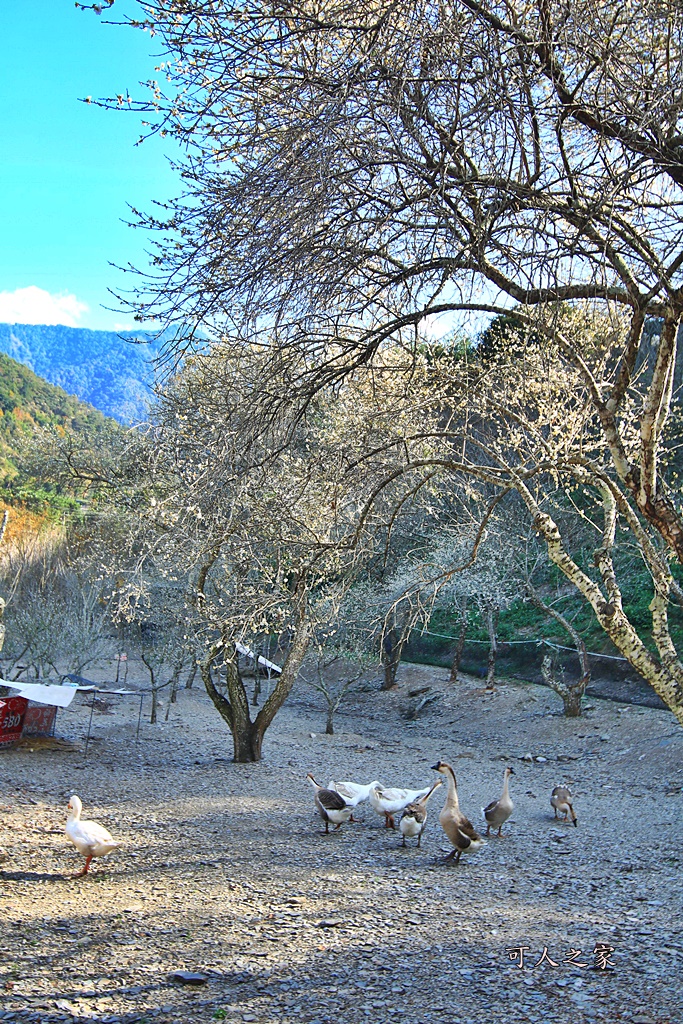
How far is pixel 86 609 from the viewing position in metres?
20.3

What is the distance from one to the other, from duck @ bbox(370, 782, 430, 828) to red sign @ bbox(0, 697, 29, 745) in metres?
8.28

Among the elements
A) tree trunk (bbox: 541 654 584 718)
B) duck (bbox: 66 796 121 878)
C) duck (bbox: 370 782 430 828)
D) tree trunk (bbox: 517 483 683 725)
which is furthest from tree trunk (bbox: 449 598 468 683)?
tree trunk (bbox: 517 483 683 725)

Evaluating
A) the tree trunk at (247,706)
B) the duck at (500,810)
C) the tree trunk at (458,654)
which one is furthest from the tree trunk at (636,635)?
the tree trunk at (458,654)

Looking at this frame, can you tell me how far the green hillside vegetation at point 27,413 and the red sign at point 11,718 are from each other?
26644 mm

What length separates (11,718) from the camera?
13898 millimetres

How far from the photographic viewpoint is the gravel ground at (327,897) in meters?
4.23

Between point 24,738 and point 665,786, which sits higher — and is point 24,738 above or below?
below

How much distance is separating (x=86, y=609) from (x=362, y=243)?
18.7m

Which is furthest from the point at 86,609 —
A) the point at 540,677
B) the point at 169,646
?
the point at 540,677

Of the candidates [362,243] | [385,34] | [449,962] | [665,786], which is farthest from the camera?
[665,786]

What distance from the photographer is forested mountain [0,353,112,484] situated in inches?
2040

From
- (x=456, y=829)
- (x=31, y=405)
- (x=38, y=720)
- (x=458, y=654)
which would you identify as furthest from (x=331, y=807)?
(x=31, y=405)

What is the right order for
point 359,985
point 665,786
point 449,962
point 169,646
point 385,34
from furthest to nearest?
point 169,646
point 665,786
point 449,962
point 359,985
point 385,34

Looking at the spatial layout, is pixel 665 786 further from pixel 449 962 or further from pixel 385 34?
pixel 385 34
